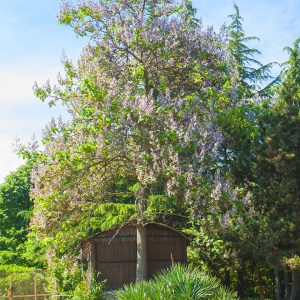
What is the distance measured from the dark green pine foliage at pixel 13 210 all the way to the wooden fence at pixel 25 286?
39.9ft

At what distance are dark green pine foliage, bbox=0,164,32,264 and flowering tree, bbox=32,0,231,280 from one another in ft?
70.5

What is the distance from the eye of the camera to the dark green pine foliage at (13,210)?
42.0 metres

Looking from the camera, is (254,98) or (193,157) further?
(254,98)

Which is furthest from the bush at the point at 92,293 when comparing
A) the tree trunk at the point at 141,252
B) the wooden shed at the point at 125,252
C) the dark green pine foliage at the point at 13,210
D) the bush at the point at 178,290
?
the dark green pine foliage at the point at 13,210

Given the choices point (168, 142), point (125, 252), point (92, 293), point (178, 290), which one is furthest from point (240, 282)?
point (178, 290)

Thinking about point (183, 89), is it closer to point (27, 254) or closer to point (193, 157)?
point (193, 157)

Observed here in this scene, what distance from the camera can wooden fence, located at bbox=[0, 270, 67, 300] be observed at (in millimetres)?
27969

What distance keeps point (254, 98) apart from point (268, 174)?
2916 mm

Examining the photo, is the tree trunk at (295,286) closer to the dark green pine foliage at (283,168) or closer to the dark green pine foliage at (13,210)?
the dark green pine foliage at (283,168)

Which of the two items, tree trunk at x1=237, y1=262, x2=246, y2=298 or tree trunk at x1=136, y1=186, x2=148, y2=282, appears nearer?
tree trunk at x1=136, y1=186, x2=148, y2=282

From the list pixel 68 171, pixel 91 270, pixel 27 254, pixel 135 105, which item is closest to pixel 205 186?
pixel 135 105

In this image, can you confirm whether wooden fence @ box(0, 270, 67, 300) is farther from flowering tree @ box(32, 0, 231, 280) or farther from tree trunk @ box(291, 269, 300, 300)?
tree trunk @ box(291, 269, 300, 300)

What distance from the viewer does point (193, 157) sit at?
1791 cm

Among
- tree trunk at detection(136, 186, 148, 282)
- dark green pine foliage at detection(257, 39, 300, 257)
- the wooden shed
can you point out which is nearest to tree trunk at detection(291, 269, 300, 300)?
dark green pine foliage at detection(257, 39, 300, 257)
